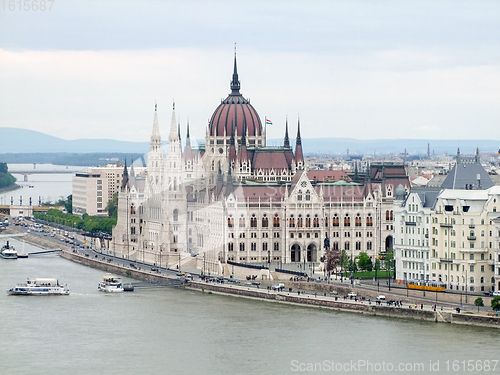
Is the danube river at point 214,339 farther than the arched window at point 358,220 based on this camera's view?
No

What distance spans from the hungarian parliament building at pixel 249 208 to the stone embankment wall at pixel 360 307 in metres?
12.0

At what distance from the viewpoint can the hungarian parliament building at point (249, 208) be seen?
123125 mm

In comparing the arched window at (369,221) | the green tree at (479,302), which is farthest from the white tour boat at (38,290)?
the green tree at (479,302)

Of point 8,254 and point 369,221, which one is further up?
point 369,221

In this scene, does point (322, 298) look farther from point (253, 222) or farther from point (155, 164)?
point (155, 164)

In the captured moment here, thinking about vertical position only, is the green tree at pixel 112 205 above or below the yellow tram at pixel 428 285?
above

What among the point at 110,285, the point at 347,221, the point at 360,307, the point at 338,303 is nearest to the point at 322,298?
the point at 338,303

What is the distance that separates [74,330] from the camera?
88.1 metres

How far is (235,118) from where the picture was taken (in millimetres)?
145500

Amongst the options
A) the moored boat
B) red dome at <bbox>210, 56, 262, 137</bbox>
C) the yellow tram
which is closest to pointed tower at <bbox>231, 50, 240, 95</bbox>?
red dome at <bbox>210, 56, 262, 137</bbox>

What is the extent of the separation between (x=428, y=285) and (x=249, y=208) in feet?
95.2

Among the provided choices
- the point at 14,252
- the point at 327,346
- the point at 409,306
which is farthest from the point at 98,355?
the point at 14,252

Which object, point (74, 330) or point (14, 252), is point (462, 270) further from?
point (14, 252)

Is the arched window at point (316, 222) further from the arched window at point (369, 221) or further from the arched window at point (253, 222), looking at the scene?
the arched window at point (253, 222)
